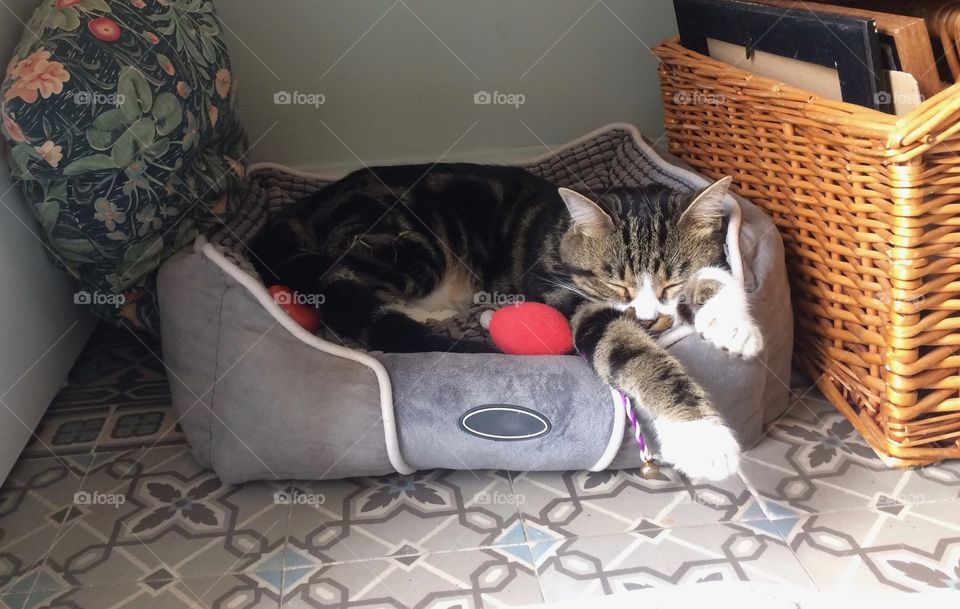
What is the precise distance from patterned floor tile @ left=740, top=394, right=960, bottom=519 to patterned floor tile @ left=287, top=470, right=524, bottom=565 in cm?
44

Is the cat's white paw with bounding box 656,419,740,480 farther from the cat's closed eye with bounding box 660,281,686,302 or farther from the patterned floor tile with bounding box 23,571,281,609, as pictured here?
the patterned floor tile with bounding box 23,571,281,609

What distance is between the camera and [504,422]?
1325 mm

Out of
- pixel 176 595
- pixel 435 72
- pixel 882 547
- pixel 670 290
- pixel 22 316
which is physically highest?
pixel 435 72

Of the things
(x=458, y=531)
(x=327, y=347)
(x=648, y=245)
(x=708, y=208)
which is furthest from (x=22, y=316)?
(x=708, y=208)

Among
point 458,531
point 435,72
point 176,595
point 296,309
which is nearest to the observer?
point 176,595

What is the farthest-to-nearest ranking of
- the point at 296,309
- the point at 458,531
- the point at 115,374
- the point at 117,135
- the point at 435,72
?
the point at 435,72 < the point at 115,374 < the point at 296,309 < the point at 117,135 < the point at 458,531

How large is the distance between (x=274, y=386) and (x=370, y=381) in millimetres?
166

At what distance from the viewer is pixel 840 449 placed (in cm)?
145

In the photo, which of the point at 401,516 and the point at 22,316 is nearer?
the point at 401,516

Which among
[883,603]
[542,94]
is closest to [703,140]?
[542,94]

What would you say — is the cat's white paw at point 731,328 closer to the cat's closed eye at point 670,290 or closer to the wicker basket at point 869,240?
the cat's closed eye at point 670,290

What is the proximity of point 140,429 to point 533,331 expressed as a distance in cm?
80

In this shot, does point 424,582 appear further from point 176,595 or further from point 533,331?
point 533,331

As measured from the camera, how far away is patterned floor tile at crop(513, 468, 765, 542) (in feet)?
4.28
